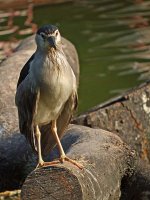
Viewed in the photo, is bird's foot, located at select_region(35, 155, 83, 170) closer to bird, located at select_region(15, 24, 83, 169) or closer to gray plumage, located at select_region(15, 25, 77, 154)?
bird, located at select_region(15, 24, 83, 169)

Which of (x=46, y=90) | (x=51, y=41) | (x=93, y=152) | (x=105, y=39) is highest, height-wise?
(x=51, y=41)

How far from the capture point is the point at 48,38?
5305 millimetres

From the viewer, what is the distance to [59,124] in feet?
19.5

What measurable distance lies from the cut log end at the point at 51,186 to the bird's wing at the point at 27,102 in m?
0.66

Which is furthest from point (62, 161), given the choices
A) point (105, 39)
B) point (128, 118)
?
point (105, 39)

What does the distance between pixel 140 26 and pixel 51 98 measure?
27.5ft

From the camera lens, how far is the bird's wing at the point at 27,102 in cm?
548

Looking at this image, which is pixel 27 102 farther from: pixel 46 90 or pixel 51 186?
pixel 51 186

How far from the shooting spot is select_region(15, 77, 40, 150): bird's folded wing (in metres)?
5.48

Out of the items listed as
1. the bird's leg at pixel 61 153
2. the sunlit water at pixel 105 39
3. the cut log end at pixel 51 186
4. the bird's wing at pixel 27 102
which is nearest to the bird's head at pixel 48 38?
the bird's wing at pixel 27 102

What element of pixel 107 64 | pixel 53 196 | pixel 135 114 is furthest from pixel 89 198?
pixel 107 64

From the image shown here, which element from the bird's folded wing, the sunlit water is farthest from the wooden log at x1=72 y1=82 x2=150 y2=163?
the sunlit water

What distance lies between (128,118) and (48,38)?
5.77ft

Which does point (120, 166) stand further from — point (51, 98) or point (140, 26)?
point (140, 26)
